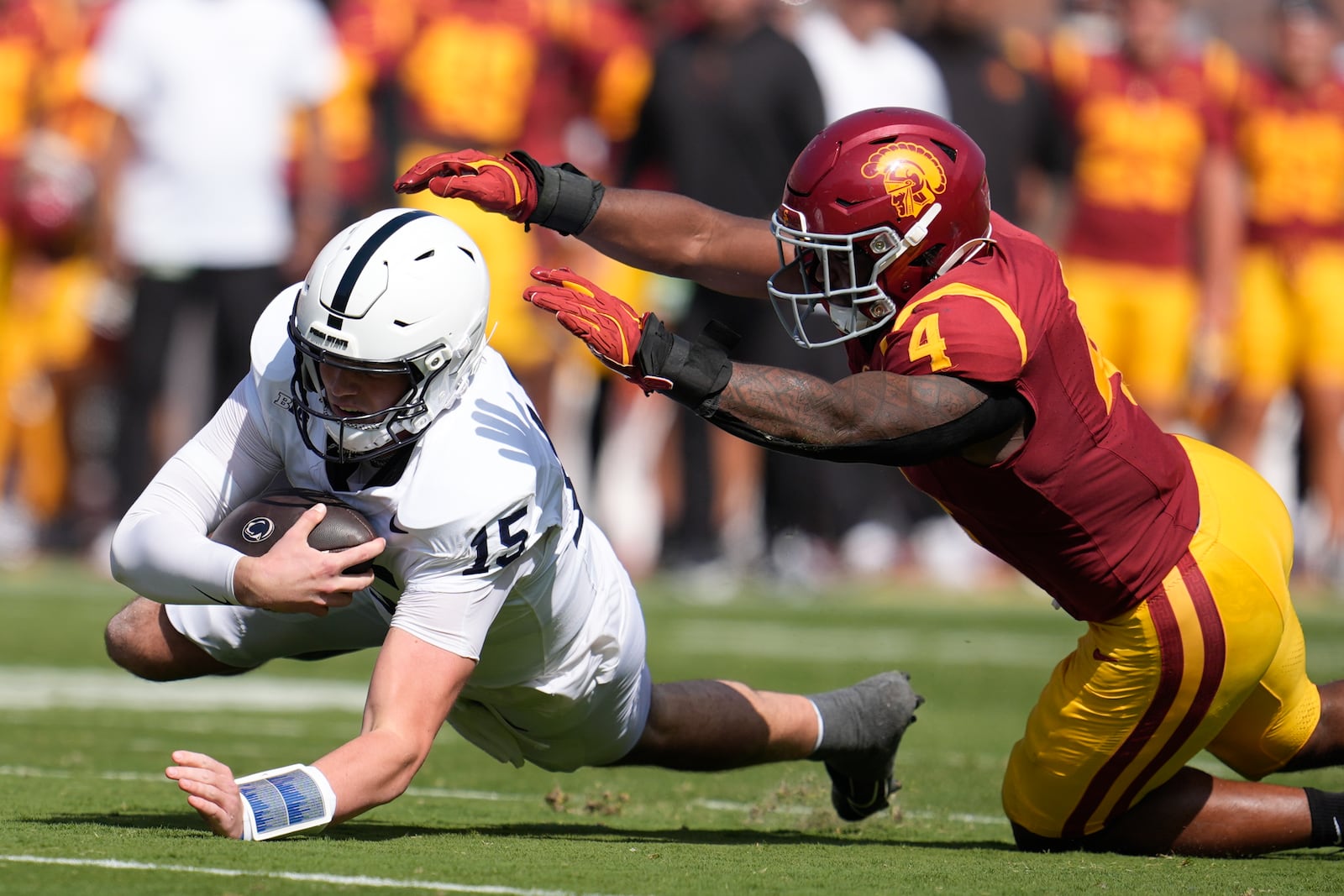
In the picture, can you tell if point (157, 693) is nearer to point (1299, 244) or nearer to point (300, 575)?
point (300, 575)

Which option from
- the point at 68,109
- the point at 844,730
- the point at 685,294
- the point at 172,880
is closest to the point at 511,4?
the point at 685,294

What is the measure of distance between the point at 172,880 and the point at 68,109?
8.67 metres

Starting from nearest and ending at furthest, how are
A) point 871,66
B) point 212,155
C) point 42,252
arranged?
point 212,155
point 871,66
point 42,252

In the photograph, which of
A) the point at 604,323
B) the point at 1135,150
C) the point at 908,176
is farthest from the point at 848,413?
the point at 1135,150

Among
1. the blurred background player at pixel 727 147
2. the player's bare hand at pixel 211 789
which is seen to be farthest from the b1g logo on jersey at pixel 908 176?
the blurred background player at pixel 727 147

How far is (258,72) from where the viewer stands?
369 inches

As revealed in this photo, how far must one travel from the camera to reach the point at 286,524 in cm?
385

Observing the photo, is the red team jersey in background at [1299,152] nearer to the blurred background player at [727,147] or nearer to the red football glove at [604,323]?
the blurred background player at [727,147]

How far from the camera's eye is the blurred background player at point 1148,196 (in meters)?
9.88

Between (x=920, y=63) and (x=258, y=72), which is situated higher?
(x=920, y=63)

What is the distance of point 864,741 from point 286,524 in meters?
1.53

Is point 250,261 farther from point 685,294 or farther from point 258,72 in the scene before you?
point 685,294

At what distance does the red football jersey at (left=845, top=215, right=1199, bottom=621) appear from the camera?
149 inches

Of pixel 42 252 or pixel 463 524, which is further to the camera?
pixel 42 252
